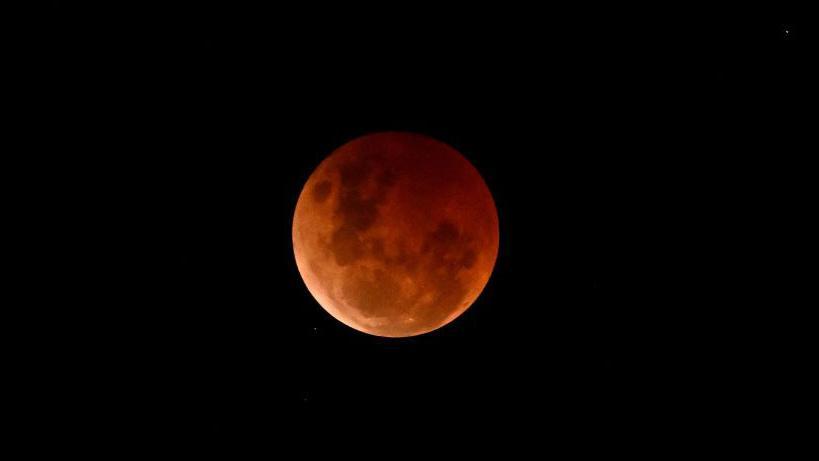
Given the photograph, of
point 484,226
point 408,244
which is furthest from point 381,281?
point 484,226

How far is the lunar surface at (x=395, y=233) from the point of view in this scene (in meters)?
3.97

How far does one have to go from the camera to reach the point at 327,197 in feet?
13.8

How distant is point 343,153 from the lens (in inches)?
174

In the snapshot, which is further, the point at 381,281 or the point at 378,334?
the point at 378,334

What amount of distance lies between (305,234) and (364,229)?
658mm

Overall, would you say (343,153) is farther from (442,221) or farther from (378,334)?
(378,334)

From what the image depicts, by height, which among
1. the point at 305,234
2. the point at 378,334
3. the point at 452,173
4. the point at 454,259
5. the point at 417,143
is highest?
the point at 417,143

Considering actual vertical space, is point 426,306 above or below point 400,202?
below

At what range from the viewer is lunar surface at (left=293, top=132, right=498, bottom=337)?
3.97 meters

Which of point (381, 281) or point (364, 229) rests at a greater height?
point (364, 229)

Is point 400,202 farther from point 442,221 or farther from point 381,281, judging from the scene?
point 381,281

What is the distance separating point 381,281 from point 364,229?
0.44 metres

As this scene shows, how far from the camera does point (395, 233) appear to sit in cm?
395

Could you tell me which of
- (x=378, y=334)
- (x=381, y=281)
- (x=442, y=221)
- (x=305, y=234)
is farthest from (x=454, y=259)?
(x=305, y=234)
